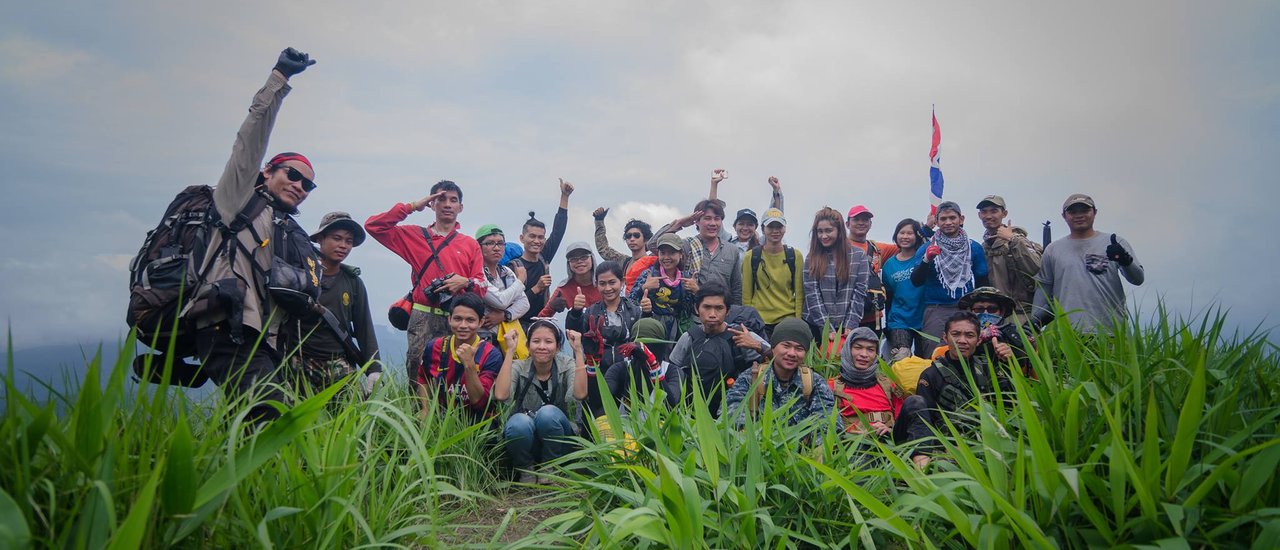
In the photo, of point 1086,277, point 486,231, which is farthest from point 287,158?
point 1086,277

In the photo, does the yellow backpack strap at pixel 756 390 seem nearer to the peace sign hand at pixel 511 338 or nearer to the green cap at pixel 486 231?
the peace sign hand at pixel 511 338

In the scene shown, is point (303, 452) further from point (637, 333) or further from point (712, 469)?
point (637, 333)

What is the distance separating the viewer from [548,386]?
4754 millimetres

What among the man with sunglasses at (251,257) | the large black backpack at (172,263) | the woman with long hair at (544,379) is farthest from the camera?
the woman with long hair at (544,379)

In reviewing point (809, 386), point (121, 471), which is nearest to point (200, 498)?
point (121, 471)

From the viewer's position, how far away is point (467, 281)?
17.1 feet

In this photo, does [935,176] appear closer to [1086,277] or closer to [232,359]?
[1086,277]

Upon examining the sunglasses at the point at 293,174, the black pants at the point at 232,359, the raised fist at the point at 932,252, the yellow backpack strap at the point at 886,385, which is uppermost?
the sunglasses at the point at 293,174

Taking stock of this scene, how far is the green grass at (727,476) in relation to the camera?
1.85 meters

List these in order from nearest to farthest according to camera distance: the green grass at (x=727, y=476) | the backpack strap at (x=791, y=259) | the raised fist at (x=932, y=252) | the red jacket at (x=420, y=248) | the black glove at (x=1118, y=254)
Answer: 1. the green grass at (x=727, y=476)
2. the black glove at (x=1118, y=254)
3. the red jacket at (x=420, y=248)
4. the raised fist at (x=932, y=252)
5. the backpack strap at (x=791, y=259)

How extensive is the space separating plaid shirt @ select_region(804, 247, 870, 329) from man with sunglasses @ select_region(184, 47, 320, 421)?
3.95 m

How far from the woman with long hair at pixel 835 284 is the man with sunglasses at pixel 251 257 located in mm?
3953

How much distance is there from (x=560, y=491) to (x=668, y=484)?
0.97 m

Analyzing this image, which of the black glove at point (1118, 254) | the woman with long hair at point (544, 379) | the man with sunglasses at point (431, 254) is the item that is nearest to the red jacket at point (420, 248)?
the man with sunglasses at point (431, 254)
